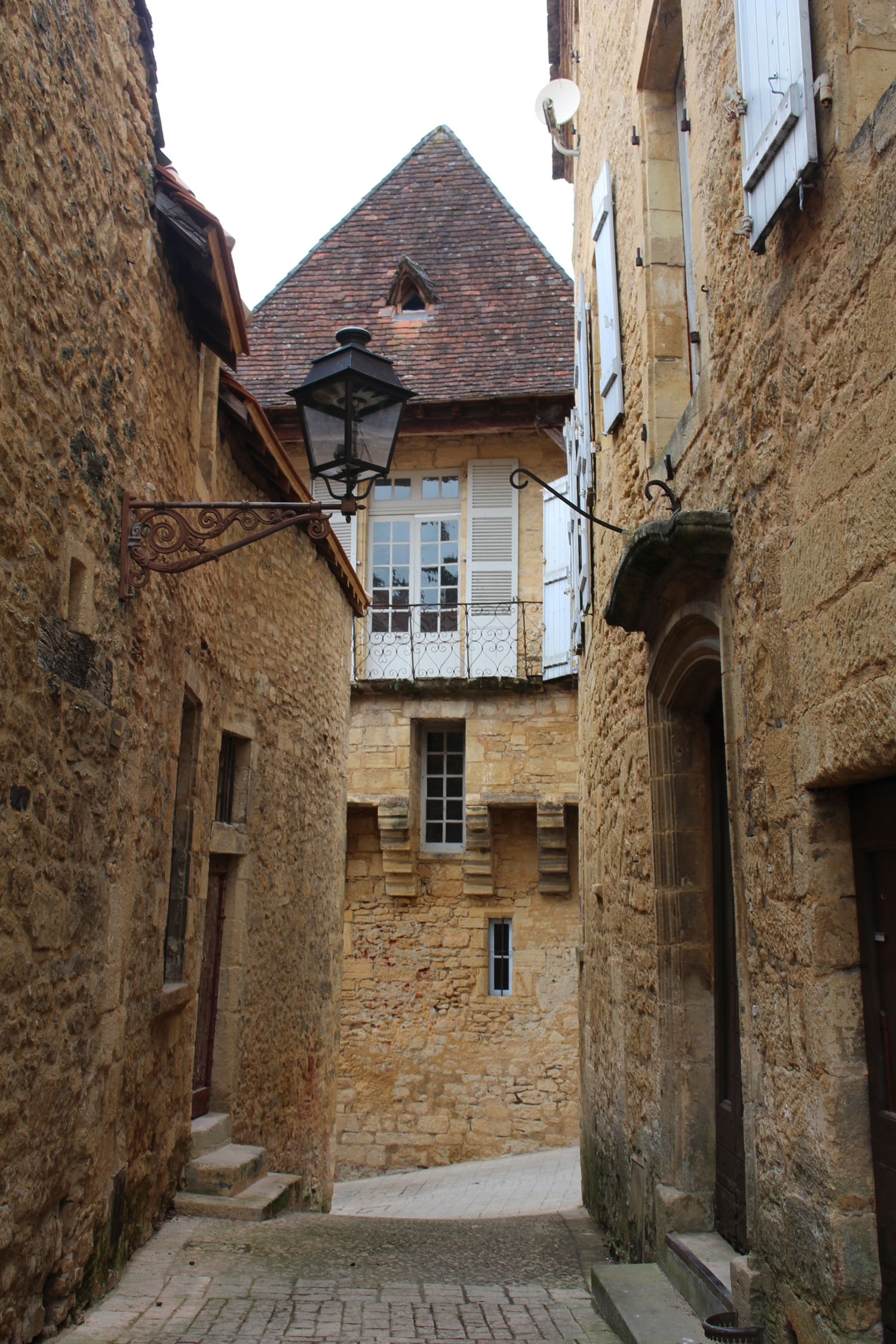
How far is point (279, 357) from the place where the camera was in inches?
538

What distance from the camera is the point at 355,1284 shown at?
4.70 meters

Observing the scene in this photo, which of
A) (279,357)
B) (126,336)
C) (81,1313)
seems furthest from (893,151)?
(279,357)

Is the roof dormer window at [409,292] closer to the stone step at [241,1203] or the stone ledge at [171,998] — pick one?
the stone ledge at [171,998]

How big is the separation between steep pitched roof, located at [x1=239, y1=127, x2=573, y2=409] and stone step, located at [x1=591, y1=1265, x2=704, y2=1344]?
377 inches

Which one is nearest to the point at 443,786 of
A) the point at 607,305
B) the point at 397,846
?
the point at 397,846

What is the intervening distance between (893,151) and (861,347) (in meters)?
0.42

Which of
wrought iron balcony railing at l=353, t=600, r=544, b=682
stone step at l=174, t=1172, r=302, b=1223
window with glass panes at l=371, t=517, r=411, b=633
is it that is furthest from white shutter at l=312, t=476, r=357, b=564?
stone step at l=174, t=1172, r=302, b=1223

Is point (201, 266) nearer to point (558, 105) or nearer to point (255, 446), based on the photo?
point (255, 446)

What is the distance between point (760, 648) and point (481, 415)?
9645 mm

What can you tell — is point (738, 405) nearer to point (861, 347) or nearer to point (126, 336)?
point (861, 347)

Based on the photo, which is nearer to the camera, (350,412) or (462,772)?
(350,412)

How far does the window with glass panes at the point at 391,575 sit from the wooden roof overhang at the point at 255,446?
442 centimetres

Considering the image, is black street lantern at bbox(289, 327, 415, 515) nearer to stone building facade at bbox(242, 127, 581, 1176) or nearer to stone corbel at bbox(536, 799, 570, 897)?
stone building facade at bbox(242, 127, 581, 1176)

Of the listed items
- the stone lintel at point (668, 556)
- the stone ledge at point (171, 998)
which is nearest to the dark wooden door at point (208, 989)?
the stone ledge at point (171, 998)
